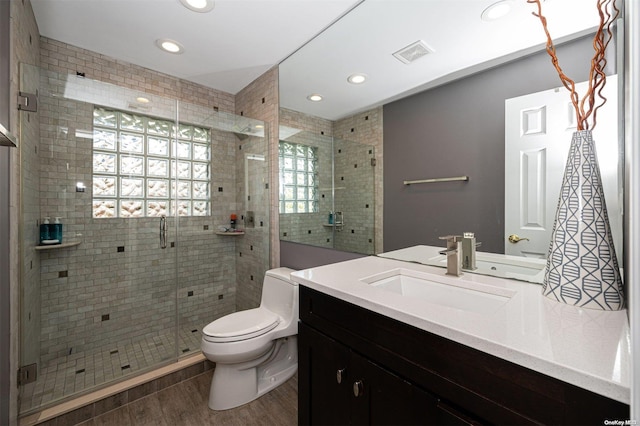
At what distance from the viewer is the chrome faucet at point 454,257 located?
1.21 meters

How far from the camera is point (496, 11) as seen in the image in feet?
3.83

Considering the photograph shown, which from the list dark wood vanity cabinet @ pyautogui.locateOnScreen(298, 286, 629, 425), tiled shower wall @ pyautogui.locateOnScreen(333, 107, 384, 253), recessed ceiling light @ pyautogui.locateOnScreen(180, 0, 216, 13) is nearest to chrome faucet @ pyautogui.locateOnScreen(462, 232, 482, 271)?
tiled shower wall @ pyautogui.locateOnScreen(333, 107, 384, 253)

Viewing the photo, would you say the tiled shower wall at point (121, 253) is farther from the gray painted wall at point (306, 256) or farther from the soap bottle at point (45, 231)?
the gray painted wall at point (306, 256)

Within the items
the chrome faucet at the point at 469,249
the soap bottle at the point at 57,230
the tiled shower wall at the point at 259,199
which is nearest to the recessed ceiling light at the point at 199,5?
the tiled shower wall at the point at 259,199

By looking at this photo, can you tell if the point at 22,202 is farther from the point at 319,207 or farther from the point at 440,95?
the point at 440,95

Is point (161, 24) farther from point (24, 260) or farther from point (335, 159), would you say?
point (24, 260)

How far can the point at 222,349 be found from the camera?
1658 mm

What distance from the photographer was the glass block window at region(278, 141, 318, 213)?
2164 millimetres

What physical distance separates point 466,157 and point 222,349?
171 centimetres

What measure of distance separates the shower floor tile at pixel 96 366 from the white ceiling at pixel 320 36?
2.19 metres

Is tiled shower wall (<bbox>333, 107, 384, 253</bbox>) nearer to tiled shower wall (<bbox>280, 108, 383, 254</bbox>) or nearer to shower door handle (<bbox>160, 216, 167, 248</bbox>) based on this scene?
tiled shower wall (<bbox>280, 108, 383, 254</bbox>)

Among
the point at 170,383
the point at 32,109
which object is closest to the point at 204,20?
the point at 32,109

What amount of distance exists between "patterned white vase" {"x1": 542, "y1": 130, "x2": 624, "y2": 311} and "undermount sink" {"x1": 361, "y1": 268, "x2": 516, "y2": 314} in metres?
0.19

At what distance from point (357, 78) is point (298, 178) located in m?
0.90
